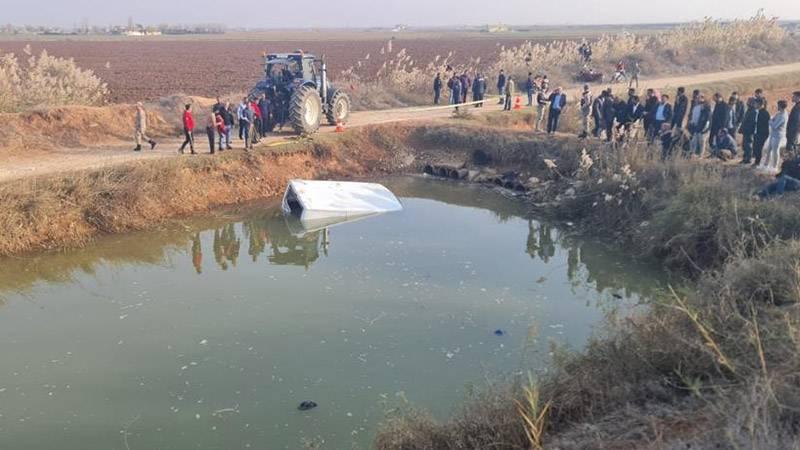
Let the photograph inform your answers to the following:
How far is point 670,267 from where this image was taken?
444 inches

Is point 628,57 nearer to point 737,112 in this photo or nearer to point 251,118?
point 737,112

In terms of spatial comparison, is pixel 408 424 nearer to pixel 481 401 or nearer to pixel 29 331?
pixel 481 401

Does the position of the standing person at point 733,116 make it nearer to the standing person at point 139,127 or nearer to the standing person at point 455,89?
the standing person at point 455,89

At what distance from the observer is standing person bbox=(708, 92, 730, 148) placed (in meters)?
13.4

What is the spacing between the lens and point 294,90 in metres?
17.2

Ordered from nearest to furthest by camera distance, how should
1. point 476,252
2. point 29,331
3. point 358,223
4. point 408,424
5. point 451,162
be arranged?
point 408,424
point 29,331
point 476,252
point 358,223
point 451,162

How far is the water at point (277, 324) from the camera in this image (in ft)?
22.4

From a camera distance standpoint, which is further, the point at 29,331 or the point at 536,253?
the point at 536,253

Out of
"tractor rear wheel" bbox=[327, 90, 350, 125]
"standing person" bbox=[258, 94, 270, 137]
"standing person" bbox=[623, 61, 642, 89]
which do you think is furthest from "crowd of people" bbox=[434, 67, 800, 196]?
"standing person" bbox=[623, 61, 642, 89]

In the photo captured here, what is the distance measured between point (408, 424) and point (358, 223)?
340 inches

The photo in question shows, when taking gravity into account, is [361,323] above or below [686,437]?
below

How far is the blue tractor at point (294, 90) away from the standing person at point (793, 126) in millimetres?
10474

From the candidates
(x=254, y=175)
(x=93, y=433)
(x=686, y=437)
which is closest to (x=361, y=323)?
(x=93, y=433)

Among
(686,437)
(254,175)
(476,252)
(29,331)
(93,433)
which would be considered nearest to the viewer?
(686,437)
